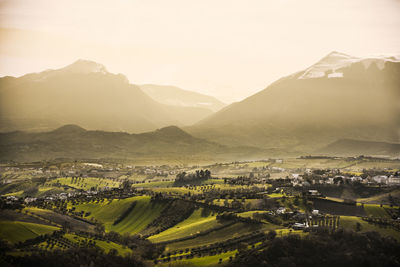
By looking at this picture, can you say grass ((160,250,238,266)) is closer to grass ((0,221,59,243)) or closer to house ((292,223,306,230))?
house ((292,223,306,230))

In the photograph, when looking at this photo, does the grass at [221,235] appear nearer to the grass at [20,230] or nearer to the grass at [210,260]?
the grass at [210,260]

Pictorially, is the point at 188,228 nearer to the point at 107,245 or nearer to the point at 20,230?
the point at 107,245

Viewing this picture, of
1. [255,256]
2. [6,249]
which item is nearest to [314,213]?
[255,256]

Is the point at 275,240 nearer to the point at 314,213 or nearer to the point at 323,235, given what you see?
the point at 323,235

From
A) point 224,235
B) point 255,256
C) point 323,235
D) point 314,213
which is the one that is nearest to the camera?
point 255,256

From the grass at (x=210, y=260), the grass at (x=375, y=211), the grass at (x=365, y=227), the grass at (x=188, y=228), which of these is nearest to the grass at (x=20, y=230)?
the grass at (x=188, y=228)

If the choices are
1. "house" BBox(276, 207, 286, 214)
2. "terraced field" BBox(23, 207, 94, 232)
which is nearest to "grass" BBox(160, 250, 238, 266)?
"house" BBox(276, 207, 286, 214)
